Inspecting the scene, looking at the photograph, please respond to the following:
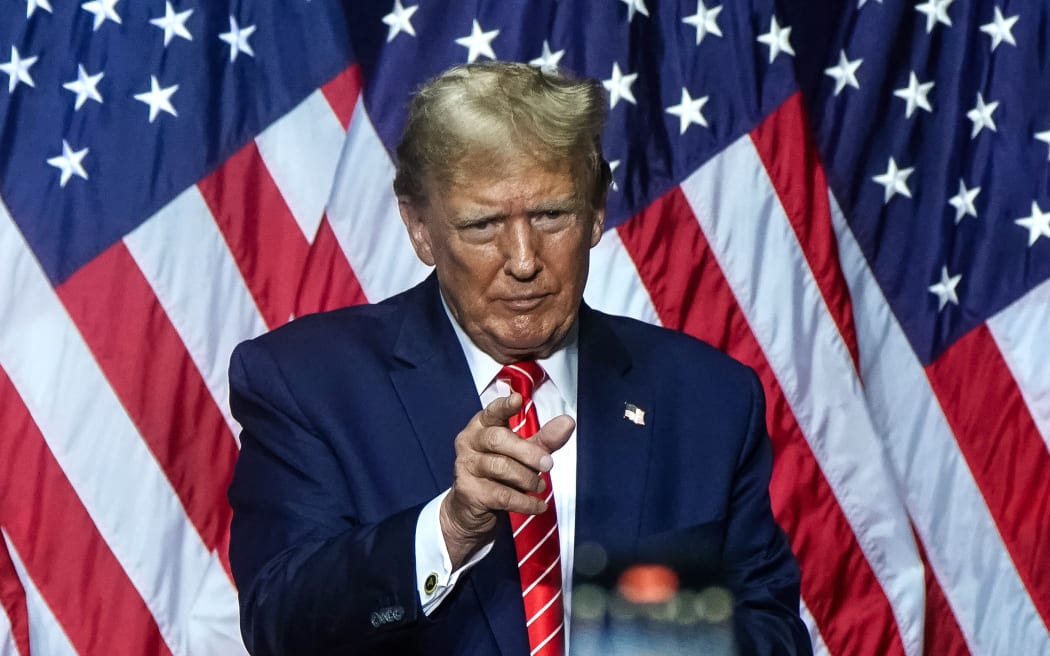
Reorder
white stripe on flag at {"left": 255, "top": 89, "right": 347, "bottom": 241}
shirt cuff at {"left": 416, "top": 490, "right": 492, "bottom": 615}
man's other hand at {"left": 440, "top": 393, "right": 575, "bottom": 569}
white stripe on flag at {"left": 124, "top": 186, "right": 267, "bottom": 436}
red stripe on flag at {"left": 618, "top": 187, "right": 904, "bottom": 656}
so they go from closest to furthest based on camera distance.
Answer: man's other hand at {"left": 440, "top": 393, "right": 575, "bottom": 569}, shirt cuff at {"left": 416, "top": 490, "right": 492, "bottom": 615}, white stripe on flag at {"left": 124, "top": 186, "right": 267, "bottom": 436}, white stripe on flag at {"left": 255, "top": 89, "right": 347, "bottom": 241}, red stripe on flag at {"left": 618, "top": 187, "right": 904, "bottom": 656}

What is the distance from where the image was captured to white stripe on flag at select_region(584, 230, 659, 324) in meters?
3.51

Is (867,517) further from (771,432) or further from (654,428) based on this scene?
(654,428)

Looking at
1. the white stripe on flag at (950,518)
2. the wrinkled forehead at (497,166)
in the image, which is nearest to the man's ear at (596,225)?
the wrinkled forehead at (497,166)

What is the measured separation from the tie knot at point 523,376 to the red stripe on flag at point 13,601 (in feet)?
5.19

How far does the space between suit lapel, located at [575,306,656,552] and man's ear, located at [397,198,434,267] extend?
0.85 feet

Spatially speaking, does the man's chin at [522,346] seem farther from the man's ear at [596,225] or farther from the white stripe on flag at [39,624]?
the white stripe on flag at [39,624]

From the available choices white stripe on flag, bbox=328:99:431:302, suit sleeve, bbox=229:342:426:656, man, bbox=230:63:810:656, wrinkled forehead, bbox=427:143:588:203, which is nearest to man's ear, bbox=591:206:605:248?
man, bbox=230:63:810:656

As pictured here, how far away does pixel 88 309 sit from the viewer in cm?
327

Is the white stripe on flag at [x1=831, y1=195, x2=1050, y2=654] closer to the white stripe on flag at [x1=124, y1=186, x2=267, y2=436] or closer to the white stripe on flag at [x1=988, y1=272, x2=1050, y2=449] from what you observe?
the white stripe on flag at [x1=988, y1=272, x2=1050, y2=449]

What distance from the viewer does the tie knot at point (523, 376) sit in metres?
2.03

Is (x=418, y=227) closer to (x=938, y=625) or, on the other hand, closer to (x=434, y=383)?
(x=434, y=383)

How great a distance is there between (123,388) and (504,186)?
1.63m

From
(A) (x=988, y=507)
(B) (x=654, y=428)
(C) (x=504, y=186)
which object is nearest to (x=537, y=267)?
(C) (x=504, y=186)

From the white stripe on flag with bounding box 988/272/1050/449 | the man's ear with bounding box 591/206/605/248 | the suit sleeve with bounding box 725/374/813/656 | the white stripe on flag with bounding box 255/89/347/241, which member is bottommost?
the white stripe on flag with bounding box 988/272/1050/449
